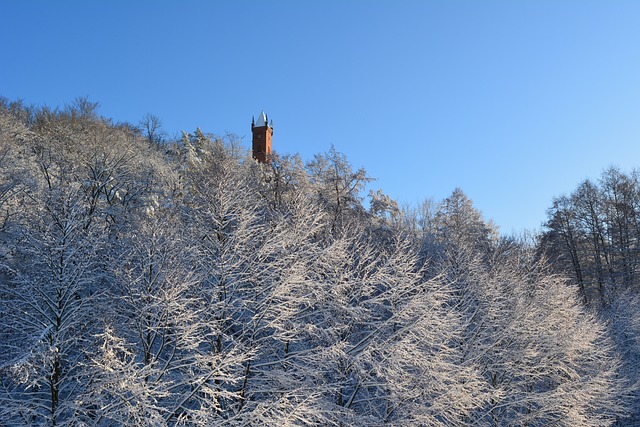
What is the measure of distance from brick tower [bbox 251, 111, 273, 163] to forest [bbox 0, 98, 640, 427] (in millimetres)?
32819

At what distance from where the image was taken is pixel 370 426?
11.6 metres

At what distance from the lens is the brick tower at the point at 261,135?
56.3 metres

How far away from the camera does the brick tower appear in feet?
185

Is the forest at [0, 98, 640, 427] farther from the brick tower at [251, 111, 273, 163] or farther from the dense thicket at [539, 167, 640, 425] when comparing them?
the brick tower at [251, 111, 273, 163]

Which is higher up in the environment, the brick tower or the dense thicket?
the brick tower

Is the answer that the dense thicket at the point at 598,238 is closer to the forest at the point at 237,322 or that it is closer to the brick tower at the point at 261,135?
the forest at the point at 237,322

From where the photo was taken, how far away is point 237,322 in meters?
11.0

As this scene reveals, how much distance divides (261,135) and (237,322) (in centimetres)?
4849

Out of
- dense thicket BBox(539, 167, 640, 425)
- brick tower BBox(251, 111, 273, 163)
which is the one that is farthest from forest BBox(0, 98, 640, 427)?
brick tower BBox(251, 111, 273, 163)

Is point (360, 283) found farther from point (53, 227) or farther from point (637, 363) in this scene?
point (637, 363)

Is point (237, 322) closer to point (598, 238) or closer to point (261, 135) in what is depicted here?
point (598, 238)

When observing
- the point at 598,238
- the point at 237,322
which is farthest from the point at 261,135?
the point at 237,322

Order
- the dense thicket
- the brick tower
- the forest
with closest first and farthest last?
the forest
the dense thicket
the brick tower

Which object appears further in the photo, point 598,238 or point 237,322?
point 598,238
